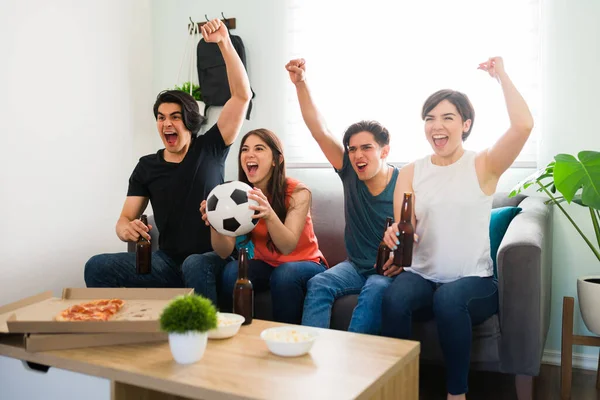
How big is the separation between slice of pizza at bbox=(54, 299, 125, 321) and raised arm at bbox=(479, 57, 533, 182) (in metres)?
1.34

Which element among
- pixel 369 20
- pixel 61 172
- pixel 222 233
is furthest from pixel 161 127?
pixel 369 20

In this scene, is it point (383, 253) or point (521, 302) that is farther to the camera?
point (383, 253)

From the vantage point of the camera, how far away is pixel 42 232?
3.22 metres

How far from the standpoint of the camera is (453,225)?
208 centimetres

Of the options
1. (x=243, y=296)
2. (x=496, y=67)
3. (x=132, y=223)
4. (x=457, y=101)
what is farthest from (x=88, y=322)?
(x=496, y=67)

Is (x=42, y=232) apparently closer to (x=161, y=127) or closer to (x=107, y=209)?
(x=107, y=209)

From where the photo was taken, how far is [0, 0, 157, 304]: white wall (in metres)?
3.06

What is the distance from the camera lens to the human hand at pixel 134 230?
228 cm

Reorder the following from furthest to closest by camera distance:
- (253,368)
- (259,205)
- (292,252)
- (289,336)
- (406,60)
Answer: (406,60) < (292,252) < (259,205) < (289,336) < (253,368)

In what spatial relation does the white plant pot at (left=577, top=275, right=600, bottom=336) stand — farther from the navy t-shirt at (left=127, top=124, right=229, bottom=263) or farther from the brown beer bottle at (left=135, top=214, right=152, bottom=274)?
the brown beer bottle at (left=135, top=214, right=152, bottom=274)

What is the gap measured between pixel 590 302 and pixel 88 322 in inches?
72.2

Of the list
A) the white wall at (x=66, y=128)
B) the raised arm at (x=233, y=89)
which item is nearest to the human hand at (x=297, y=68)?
the raised arm at (x=233, y=89)

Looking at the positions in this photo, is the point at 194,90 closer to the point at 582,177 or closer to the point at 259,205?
the point at 259,205

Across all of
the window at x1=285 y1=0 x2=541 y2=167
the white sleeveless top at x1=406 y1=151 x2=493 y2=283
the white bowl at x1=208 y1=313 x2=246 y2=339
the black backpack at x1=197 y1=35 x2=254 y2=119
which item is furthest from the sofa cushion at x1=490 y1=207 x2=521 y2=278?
the black backpack at x1=197 y1=35 x2=254 y2=119
